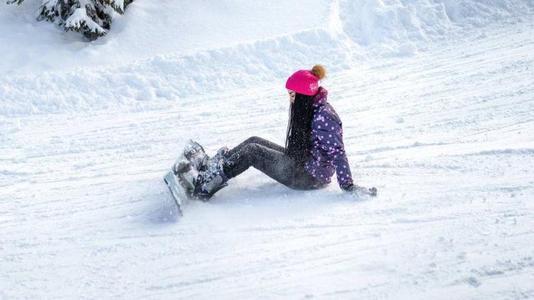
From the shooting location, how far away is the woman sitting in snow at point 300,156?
4.68 metres

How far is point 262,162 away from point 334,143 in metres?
0.65

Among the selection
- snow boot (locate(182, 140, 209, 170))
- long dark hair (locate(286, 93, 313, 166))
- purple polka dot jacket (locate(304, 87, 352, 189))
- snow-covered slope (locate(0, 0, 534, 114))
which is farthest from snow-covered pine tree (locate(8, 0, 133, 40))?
purple polka dot jacket (locate(304, 87, 352, 189))

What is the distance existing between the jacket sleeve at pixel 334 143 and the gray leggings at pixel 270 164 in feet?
0.91

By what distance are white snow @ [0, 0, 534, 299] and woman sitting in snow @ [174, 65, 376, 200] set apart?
0.67ft

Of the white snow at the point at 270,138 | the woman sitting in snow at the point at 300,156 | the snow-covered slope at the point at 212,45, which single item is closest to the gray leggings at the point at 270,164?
the woman sitting in snow at the point at 300,156

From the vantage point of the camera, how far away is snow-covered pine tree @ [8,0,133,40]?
27.2 feet

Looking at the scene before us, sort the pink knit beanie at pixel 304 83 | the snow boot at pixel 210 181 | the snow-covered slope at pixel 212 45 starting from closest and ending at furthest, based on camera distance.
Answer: the pink knit beanie at pixel 304 83
the snow boot at pixel 210 181
the snow-covered slope at pixel 212 45

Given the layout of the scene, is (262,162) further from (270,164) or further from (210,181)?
(210,181)

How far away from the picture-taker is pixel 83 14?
831 centimetres

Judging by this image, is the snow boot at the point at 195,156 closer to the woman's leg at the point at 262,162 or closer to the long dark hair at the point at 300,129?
the woman's leg at the point at 262,162

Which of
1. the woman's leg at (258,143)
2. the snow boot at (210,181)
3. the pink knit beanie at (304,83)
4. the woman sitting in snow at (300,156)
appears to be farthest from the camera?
the woman's leg at (258,143)

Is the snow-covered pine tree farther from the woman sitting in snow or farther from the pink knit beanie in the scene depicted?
the pink knit beanie

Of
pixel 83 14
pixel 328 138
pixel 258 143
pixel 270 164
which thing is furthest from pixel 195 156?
pixel 83 14

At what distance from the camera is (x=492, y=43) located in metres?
8.23
